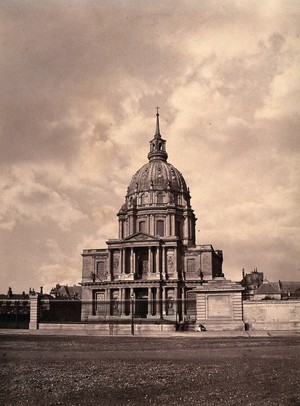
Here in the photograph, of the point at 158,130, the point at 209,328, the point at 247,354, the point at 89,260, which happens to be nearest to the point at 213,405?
the point at 247,354

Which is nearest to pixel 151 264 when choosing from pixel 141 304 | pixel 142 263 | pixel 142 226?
pixel 142 263

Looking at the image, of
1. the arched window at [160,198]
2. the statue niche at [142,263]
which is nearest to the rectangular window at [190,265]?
the statue niche at [142,263]

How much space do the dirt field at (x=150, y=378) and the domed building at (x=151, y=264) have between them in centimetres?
3892

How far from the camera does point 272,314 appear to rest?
41.2 meters

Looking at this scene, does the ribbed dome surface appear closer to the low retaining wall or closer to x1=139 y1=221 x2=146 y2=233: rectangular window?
x1=139 y1=221 x2=146 y2=233: rectangular window

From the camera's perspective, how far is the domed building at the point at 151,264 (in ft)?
206

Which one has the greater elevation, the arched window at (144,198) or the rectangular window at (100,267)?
the arched window at (144,198)

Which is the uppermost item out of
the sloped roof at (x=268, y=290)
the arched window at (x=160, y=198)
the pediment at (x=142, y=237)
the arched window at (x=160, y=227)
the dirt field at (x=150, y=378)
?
the arched window at (x=160, y=198)

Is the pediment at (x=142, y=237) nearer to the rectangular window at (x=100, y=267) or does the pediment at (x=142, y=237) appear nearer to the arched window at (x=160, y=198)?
the rectangular window at (x=100, y=267)

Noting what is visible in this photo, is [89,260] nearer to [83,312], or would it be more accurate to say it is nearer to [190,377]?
[83,312]

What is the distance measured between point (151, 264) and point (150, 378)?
5082 cm

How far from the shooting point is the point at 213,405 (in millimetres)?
10195

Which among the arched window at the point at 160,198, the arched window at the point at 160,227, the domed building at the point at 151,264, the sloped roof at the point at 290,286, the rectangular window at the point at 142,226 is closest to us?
the domed building at the point at 151,264

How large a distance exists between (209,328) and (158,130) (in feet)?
165
